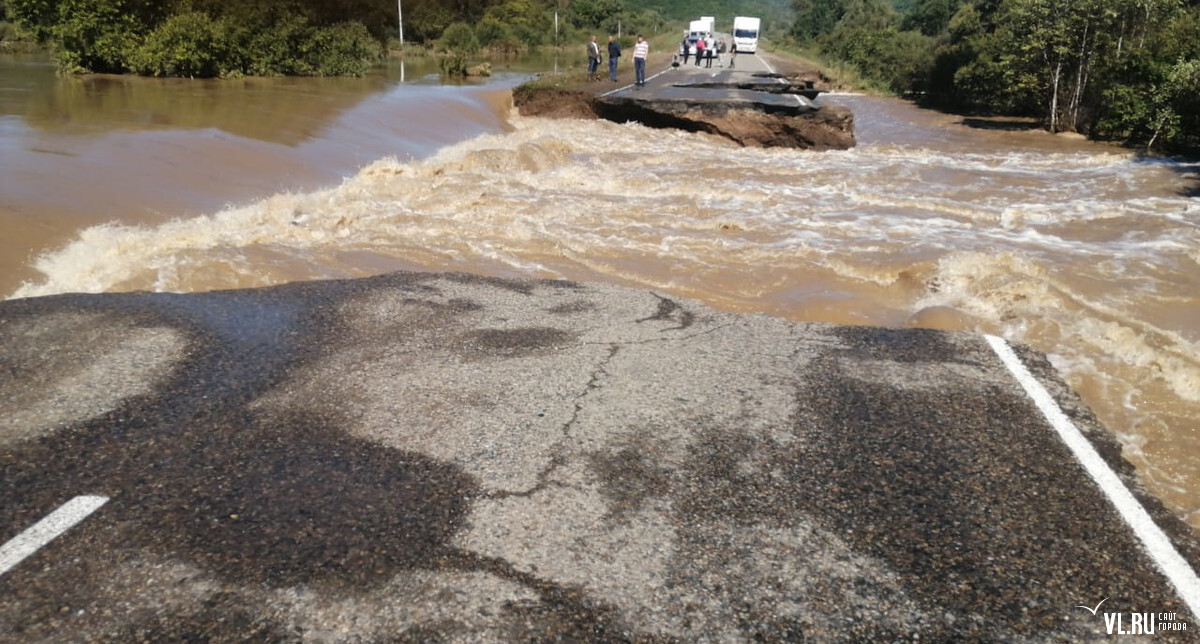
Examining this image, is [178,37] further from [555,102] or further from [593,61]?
[593,61]

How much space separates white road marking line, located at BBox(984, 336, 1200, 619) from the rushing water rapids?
1.59 feet

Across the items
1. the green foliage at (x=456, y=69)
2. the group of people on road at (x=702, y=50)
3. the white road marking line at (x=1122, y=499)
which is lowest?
the white road marking line at (x=1122, y=499)

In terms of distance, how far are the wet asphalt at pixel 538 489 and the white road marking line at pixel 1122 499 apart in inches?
2.2

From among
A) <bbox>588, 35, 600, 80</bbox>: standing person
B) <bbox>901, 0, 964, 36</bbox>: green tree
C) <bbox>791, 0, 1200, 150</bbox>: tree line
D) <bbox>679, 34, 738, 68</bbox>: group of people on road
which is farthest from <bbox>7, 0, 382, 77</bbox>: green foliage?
<bbox>901, 0, 964, 36</bbox>: green tree

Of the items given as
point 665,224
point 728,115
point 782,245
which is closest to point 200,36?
point 728,115

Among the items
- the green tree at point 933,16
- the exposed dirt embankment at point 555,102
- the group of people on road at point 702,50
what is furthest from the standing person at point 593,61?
the green tree at point 933,16

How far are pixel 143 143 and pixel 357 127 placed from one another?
479cm

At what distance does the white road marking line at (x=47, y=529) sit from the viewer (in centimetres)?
319

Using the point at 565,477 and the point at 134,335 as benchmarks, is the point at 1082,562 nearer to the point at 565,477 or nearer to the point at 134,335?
the point at 565,477

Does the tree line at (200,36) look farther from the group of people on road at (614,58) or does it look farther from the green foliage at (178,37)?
the group of people on road at (614,58)

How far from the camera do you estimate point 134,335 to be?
547cm

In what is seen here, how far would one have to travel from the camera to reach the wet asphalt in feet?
9.96

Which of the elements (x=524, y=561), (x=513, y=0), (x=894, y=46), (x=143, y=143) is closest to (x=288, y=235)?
(x=143, y=143)

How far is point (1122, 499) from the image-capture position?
12.9 feet
